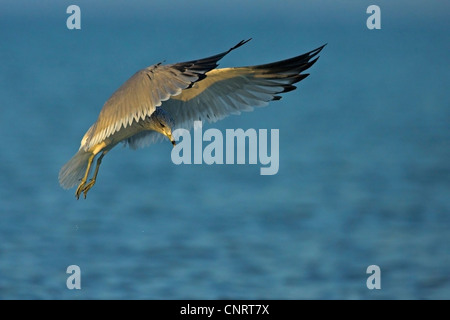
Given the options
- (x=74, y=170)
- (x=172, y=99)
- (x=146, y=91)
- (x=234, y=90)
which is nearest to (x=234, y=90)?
(x=234, y=90)

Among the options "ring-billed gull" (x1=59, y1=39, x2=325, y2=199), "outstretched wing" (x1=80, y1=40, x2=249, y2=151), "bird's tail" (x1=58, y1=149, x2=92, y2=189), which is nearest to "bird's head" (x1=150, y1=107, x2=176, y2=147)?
"ring-billed gull" (x1=59, y1=39, x2=325, y2=199)

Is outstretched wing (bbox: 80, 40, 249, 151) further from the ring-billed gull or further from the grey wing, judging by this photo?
the grey wing

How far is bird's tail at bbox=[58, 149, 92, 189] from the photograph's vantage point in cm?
607

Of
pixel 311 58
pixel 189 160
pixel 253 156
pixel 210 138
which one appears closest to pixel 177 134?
pixel 311 58

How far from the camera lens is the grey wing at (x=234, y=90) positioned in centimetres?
575

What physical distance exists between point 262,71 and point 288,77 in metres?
0.18

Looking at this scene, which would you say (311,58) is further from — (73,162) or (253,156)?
(253,156)

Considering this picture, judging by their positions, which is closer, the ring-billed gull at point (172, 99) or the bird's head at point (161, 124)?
the ring-billed gull at point (172, 99)

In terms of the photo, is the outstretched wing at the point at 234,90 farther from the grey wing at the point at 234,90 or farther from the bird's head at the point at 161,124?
the bird's head at the point at 161,124

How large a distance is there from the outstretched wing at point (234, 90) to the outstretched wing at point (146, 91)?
1.42 ft

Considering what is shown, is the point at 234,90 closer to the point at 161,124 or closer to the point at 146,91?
the point at 161,124

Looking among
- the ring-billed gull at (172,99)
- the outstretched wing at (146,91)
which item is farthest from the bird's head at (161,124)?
the outstretched wing at (146,91)

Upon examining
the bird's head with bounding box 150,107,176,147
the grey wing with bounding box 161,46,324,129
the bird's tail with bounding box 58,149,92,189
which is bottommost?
the bird's tail with bounding box 58,149,92,189

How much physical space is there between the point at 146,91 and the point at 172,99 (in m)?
0.66
